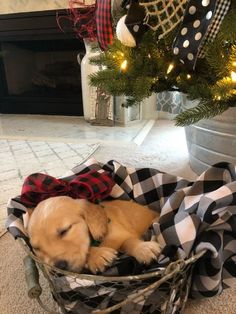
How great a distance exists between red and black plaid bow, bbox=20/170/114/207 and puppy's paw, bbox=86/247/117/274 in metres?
0.18

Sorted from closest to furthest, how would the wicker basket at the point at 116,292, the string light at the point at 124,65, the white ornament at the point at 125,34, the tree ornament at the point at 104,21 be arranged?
the wicker basket at the point at 116,292 < the white ornament at the point at 125,34 < the tree ornament at the point at 104,21 < the string light at the point at 124,65

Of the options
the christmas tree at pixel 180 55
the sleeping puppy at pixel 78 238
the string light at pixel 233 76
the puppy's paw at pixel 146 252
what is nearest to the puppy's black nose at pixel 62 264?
the sleeping puppy at pixel 78 238

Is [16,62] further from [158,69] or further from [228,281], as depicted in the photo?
[228,281]

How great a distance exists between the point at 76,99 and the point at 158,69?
1.72 m

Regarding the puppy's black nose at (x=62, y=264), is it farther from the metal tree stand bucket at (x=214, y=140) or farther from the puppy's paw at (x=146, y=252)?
the metal tree stand bucket at (x=214, y=140)

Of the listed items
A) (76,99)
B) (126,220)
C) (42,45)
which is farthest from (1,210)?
(42,45)

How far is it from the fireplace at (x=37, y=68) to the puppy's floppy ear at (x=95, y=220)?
1959 millimetres

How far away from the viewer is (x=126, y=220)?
816mm

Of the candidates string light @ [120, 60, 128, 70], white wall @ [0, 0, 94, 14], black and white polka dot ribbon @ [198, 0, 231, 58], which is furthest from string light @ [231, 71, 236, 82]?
white wall @ [0, 0, 94, 14]

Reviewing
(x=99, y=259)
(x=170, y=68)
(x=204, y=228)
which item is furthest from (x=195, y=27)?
(x=99, y=259)

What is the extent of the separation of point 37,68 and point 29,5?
0.51 m

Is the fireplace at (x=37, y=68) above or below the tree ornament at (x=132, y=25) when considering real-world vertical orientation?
below

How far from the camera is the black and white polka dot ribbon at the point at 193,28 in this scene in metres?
0.68

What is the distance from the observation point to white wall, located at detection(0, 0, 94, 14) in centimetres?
239
